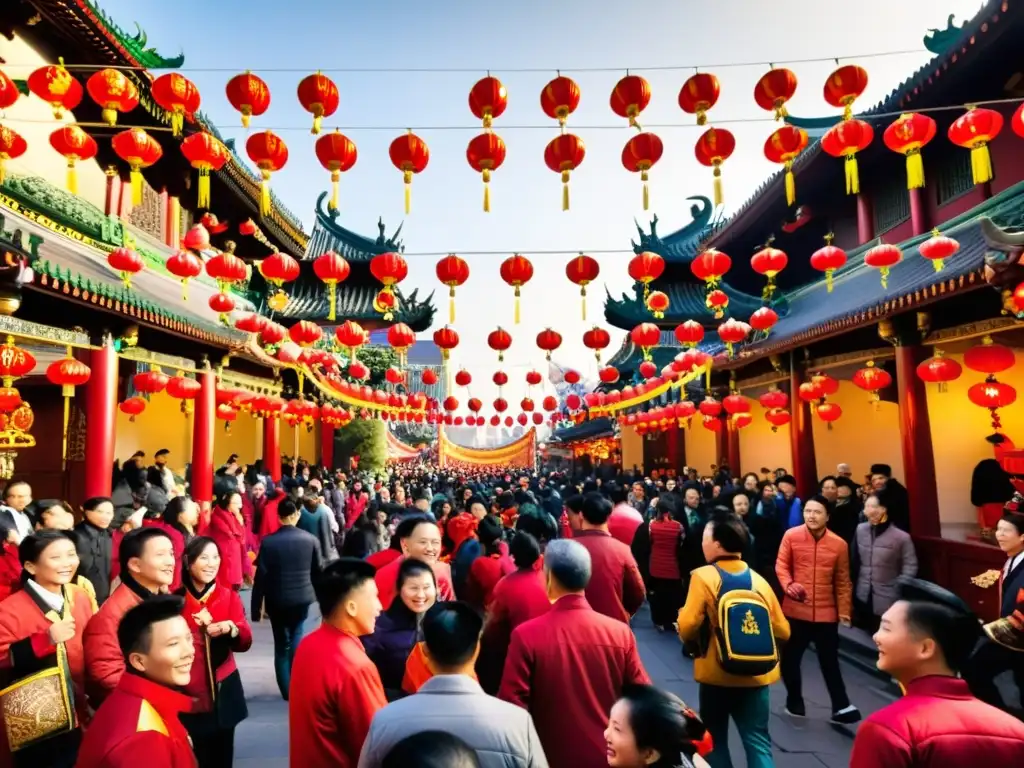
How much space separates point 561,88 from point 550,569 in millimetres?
4723

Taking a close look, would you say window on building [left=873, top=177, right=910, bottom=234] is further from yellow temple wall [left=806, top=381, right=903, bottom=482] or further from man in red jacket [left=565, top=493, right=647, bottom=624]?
man in red jacket [left=565, top=493, right=647, bottom=624]

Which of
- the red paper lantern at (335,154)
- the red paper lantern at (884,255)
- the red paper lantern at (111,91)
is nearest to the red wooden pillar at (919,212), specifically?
the red paper lantern at (884,255)

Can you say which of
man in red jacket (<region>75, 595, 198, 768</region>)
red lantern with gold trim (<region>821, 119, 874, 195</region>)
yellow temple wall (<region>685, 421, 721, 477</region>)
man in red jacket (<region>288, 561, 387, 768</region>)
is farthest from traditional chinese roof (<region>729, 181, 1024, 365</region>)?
man in red jacket (<region>75, 595, 198, 768</region>)

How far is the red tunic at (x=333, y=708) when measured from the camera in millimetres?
2174

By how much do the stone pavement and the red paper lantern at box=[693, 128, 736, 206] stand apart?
14.7 ft

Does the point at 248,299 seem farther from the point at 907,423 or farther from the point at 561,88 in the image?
the point at 907,423

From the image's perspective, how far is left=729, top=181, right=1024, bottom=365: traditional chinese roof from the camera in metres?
6.79

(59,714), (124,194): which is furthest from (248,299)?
(59,714)

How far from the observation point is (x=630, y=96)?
5.64 metres

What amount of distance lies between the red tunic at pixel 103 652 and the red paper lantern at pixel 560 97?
5.24 metres

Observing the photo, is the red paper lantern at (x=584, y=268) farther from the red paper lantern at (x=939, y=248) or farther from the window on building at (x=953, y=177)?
the window on building at (x=953, y=177)

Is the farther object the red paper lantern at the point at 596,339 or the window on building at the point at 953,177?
the red paper lantern at the point at 596,339

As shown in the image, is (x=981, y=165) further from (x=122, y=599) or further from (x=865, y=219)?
(x=865, y=219)

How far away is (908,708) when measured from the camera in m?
1.70
